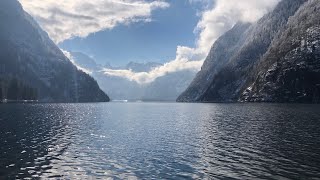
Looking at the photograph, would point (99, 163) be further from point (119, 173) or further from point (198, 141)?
point (198, 141)

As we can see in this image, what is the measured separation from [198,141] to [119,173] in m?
37.8

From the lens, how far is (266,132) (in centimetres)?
10156

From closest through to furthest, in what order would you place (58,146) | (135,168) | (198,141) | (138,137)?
(135,168) < (58,146) < (198,141) < (138,137)

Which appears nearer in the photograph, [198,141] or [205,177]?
[205,177]

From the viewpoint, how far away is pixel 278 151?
70250 millimetres

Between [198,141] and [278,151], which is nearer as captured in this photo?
[278,151]

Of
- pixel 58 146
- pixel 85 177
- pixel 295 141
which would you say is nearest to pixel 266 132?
pixel 295 141

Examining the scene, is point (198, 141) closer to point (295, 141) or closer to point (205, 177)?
point (295, 141)

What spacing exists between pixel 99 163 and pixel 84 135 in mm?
40969

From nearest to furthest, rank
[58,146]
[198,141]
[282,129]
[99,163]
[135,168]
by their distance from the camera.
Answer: [135,168], [99,163], [58,146], [198,141], [282,129]

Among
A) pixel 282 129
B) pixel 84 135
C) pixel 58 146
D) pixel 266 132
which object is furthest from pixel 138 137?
pixel 282 129

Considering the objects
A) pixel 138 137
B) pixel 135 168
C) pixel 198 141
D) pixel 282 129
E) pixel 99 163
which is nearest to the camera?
pixel 135 168

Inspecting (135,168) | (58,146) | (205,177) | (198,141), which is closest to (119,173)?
(135,168)

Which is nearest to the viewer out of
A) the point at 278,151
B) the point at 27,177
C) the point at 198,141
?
the point at 27,177
